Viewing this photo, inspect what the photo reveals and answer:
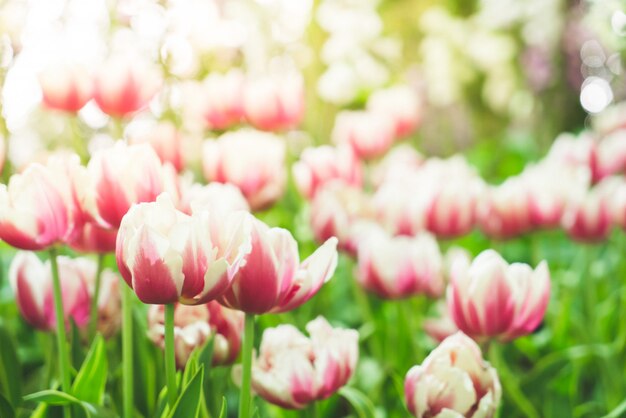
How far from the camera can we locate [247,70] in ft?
7.76

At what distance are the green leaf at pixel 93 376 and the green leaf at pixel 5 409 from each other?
62mm

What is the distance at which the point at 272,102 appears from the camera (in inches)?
63.4

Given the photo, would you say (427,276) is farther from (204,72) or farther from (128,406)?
(204,72)

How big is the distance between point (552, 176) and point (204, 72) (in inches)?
41.2

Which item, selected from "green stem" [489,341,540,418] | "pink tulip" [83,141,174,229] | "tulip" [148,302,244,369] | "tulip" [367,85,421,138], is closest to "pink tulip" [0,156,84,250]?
"pink tulip" [83,141,174,229]

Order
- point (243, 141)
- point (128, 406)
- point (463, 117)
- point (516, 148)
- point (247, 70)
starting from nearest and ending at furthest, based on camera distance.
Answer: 1. point (128, 406)
2. point (243, 141)
3. point (247, 70)
4. point (516, 148)
5. point (463, 117)

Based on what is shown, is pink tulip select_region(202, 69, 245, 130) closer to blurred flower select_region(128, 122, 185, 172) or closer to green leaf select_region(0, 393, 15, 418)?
blurred flower select_region(128, 122, 185, 172)

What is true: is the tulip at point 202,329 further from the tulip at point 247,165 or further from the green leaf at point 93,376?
the tulip at point 247,165

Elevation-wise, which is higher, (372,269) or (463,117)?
(372,269)

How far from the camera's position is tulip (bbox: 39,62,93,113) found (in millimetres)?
1234

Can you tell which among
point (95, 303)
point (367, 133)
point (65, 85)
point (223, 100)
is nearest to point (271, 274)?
point (95, 303)

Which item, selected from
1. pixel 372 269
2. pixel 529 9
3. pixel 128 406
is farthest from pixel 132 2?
pixel 529 9

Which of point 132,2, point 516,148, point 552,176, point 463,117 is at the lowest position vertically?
point 463,117

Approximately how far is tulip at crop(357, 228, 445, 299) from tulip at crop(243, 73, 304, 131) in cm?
56
